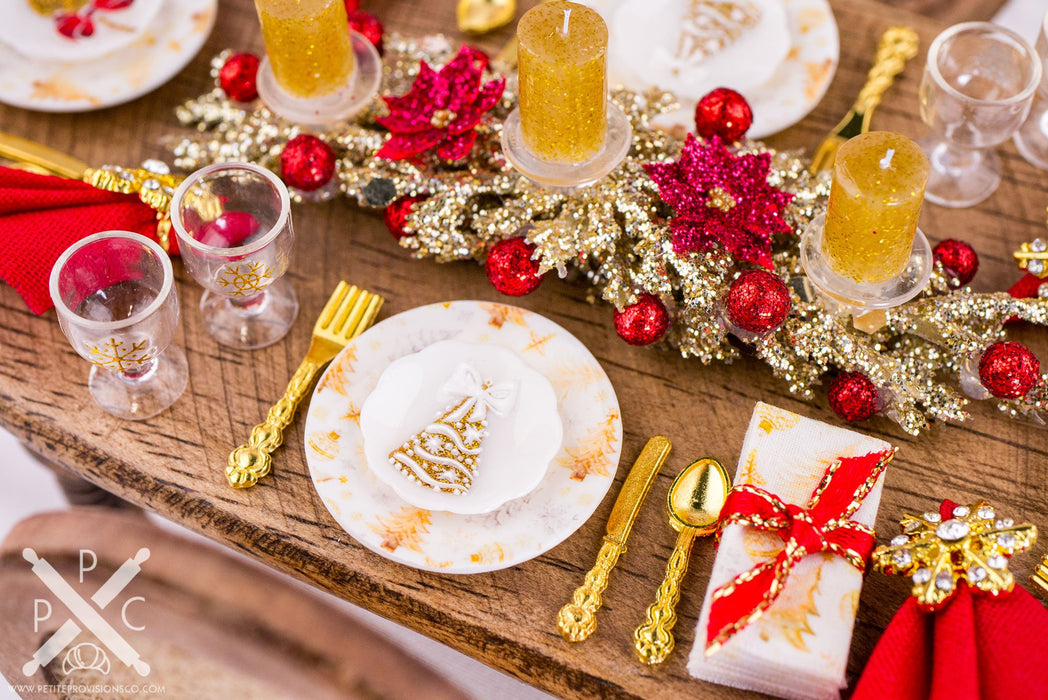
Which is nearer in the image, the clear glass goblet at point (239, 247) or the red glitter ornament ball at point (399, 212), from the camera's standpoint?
the clear glass goblet at point (239, 247)

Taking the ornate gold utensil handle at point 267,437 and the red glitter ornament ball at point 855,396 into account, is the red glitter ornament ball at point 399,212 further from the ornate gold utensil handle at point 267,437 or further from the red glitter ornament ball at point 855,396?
the red glitter ornament ball at point 855,396

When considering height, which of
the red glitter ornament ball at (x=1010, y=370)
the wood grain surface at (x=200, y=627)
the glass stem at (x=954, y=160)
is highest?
the glass stem at (x=954, y=160)

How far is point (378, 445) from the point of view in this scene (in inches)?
32.7

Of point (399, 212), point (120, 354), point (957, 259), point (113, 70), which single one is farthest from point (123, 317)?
point (957, 259)

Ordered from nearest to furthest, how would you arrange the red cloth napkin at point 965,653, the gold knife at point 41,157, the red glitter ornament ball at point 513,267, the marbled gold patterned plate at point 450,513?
the red cloth napkin at point 965,653, the marbled gold patterned plate at point 450,513, the red glitter ornament ball at point 513,267, the gold knife at point 41,157

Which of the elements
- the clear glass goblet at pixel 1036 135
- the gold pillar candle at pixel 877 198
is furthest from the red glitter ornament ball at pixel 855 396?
the clear glass goblet at pixel 1036 135

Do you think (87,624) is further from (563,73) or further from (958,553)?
(958,553)

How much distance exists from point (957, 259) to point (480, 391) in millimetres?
528

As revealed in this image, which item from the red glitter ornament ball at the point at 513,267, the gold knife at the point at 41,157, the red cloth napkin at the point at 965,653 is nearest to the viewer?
the red cloth napkin at the point at 965,653

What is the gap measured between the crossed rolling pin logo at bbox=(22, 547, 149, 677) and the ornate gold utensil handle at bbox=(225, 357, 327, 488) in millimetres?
283

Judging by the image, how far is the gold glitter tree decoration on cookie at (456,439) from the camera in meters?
0.81

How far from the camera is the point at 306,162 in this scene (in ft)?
3.26

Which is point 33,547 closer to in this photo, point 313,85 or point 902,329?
point 313,85

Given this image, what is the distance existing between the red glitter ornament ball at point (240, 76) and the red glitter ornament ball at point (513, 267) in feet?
1.33
